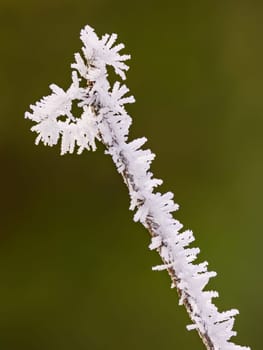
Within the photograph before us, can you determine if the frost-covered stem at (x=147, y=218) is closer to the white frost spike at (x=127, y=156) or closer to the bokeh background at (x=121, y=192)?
the white frost spike at (x=127, y=156)

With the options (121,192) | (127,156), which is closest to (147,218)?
(127,156)

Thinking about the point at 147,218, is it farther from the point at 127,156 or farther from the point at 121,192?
the point at 121,192

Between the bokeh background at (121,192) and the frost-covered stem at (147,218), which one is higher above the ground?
the bokeh background at (121,192)

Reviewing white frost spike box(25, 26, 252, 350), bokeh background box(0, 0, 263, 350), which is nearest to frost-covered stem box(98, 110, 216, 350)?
white frost spike box(25, 26, 252, 350)

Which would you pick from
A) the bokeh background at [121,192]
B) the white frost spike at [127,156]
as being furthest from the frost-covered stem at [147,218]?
the bokeh background at [121,192]

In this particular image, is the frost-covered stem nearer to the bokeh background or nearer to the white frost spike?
the white frost spike
